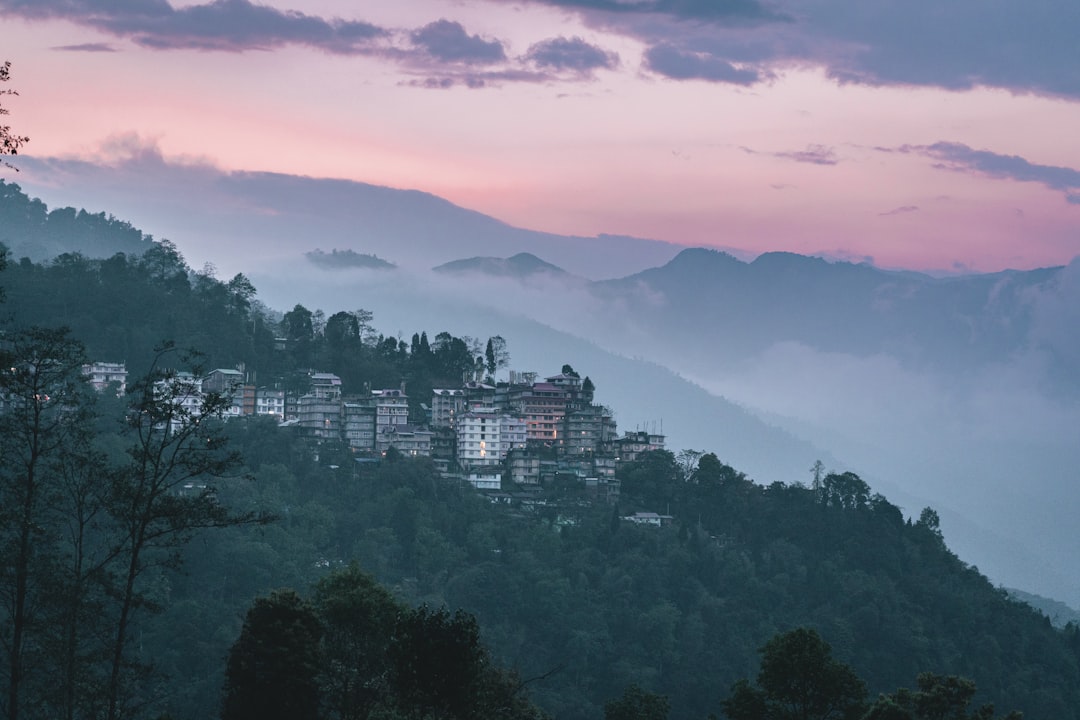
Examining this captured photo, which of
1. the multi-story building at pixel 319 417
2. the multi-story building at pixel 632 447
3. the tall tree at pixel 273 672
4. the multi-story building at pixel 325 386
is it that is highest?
the multi-story building at pixel 325 386

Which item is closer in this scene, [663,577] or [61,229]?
[663,577]

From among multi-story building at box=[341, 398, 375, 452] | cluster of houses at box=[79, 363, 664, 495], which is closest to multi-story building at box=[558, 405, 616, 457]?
cluster of houses at box=[79, 363, 664, 495]

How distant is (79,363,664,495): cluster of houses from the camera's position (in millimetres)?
67438

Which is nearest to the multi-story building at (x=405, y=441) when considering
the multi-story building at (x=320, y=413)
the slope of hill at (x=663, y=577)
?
the multi-story building at (x=320, y=413)

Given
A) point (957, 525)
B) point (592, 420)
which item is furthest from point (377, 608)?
point (957, 525)

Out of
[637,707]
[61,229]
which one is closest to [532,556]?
[637,707]

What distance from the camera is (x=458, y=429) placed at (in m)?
68.4

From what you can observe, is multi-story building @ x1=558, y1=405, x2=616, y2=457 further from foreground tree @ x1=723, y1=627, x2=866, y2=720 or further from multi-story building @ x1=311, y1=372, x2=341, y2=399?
foreground tree @ x1=723, y1=627, x2=866, y2=720

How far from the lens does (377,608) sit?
25.5 metres

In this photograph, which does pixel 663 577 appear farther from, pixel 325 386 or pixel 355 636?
pixel 355 636

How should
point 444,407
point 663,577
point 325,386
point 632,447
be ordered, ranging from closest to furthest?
point 663,577, point 325,386, point 632,447, point 444,407

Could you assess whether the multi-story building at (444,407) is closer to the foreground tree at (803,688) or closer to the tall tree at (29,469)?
the foreground tree at (803,688)

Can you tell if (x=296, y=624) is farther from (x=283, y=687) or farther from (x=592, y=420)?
(x=592, y=420)

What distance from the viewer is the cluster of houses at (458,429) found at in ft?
221
